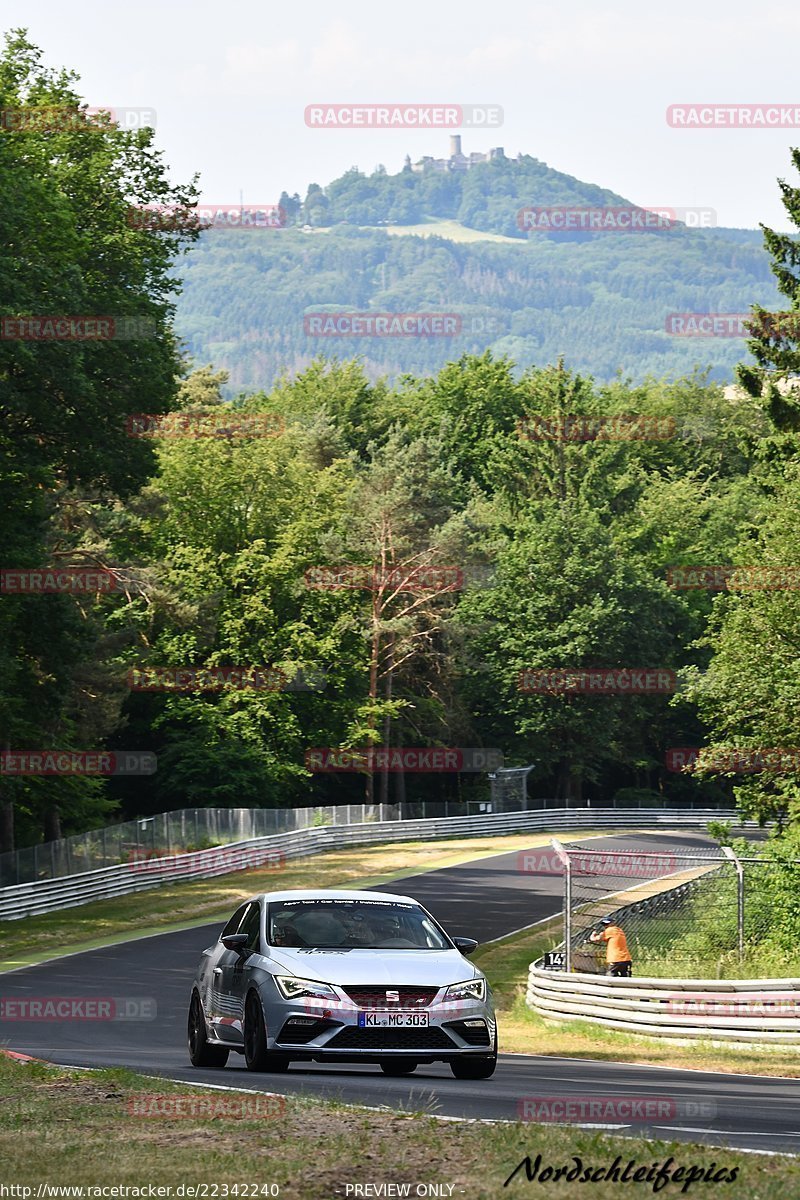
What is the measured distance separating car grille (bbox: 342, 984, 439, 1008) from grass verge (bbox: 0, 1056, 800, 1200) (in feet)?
7.66

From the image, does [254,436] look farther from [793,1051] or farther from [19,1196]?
[19,1196]

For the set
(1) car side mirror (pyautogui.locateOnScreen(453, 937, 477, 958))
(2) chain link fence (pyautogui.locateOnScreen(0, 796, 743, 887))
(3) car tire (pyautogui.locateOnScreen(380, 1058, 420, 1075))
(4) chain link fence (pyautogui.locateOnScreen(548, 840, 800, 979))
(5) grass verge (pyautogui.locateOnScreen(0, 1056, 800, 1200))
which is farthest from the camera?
(2) chain link fence (pyautogui.locateOnScreen(0, 796, 743, 887))

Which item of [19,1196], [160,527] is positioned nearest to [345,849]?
[160,527]

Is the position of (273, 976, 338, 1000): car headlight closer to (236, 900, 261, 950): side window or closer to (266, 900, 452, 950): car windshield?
(266, 900, 452, 950): car windshield

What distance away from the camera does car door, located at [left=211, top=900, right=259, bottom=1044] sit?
1426 centimetres

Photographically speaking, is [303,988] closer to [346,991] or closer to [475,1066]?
[346,991]

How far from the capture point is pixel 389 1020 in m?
13.3

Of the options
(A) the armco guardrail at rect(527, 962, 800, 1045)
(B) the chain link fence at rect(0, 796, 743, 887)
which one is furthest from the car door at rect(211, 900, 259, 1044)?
(B) the chain link fence at rect(0, 796, 743, 887)

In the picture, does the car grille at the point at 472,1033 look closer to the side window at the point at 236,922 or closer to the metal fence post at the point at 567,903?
the side window at the point at 236,922

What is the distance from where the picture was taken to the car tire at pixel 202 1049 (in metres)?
15.1

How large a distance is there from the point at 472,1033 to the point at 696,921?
12.9 meters

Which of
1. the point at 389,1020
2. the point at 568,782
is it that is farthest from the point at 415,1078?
the point at 568,782

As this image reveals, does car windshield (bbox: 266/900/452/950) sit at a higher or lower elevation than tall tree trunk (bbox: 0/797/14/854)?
higher

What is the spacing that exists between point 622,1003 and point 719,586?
7467 centimetres
